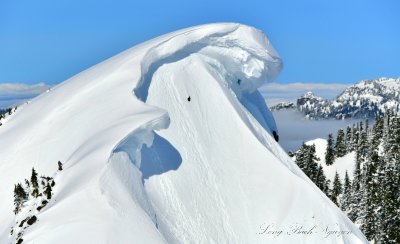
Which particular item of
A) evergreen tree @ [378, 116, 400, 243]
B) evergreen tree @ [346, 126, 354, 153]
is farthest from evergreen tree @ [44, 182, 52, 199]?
evergreen tree @ [346, 126, 354, 153]

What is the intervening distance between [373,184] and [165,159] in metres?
80.3

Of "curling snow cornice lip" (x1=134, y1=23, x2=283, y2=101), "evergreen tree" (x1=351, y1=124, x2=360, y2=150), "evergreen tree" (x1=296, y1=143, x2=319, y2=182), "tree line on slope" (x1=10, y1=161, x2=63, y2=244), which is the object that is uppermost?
"curling snow cornice lip" (x1=134, y1=23, x2=283, y2=101)

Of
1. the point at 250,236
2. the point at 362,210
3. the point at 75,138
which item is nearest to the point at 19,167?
the point at 75,138

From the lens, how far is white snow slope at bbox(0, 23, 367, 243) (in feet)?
64.7

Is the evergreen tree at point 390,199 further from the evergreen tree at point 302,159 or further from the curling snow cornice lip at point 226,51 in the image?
the curling snow cornice lip at point 226,51

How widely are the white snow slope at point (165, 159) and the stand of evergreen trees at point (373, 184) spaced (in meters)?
49.5

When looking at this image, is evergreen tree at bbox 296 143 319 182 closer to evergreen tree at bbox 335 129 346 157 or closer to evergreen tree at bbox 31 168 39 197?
evergreen tree at bbox 335 129 346 157

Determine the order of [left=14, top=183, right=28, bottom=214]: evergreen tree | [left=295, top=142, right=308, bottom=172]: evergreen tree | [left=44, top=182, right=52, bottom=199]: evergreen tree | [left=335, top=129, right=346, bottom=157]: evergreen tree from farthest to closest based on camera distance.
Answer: [left=335, top=129, right=346, bottom=157]: evergreen tree
[left=295, top=142, right=308, bottom=172]: evergreen tree
[left=14, top=183, right=28, bottom=214]: evergreen tree
[left=44, top=182, right=52, bottom=199]: evergreen tree

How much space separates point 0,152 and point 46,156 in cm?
443

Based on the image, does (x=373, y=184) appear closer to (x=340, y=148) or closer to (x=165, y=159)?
(x=340, y=148)

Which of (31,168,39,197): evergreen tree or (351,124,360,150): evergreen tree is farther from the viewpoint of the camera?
(351,124,360,150): evergreen tree

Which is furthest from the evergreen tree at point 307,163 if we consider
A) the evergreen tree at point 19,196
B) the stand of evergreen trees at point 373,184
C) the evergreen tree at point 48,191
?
the evergreen tree at point 48,191

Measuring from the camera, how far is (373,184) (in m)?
97.1

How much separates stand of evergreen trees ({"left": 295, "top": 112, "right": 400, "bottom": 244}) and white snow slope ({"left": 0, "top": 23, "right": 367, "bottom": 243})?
49516 millimetres
